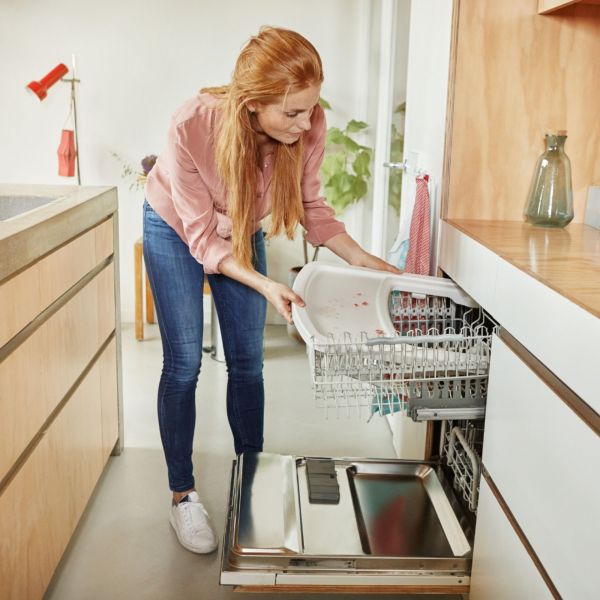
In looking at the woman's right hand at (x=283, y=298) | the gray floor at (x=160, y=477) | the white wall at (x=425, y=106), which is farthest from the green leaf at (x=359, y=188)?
the woman's right hand at (x=283, y=298)

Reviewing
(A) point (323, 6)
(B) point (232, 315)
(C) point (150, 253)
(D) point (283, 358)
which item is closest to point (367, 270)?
(B) point (232, 315)

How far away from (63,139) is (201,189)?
2.24m

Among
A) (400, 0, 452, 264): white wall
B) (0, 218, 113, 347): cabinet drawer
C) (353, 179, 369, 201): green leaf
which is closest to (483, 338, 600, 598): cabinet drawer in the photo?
(400, 0, 452, 264): white wall

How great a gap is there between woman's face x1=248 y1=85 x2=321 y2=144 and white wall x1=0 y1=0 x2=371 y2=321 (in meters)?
2.32

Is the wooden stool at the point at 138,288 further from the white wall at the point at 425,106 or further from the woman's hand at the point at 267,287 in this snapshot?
the woman's hand at the point at 267,287

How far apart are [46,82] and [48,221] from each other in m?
2.27

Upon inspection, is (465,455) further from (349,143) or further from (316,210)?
(349,143)

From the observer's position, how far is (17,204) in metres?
2.00

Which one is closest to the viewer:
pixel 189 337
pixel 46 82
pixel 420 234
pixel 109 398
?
pixel 189 337

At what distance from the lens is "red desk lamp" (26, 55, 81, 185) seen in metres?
3.50

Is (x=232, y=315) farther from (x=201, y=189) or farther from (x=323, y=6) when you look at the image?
(x=323, y=6)

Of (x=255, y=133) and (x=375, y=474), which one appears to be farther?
(x=375, y=474)

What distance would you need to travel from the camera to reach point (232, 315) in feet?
5.84

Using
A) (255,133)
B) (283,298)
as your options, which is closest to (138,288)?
(255,133)
